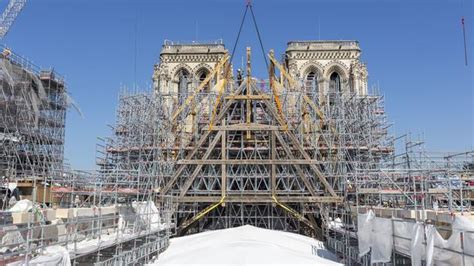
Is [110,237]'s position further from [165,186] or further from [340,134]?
[340,134]

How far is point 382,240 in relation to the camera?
15.1 meters

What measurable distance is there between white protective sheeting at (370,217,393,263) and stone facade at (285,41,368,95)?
91.6ft

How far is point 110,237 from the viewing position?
16.9 m

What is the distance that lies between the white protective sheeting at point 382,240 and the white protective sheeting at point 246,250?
113 inches

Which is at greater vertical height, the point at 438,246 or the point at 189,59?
the point at 189,59

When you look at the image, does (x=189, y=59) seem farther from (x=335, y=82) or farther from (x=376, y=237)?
(x=376, y=237)

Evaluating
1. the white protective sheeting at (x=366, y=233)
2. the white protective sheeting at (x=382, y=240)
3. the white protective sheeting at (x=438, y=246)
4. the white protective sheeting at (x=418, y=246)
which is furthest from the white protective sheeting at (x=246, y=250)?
the white protective sheeting at (x=438, y=246)

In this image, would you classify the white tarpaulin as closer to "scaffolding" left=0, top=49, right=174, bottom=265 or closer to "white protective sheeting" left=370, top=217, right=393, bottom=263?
"scaffolding" left=0, top=49, right=174, bottom=265

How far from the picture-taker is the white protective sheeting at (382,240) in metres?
14.7

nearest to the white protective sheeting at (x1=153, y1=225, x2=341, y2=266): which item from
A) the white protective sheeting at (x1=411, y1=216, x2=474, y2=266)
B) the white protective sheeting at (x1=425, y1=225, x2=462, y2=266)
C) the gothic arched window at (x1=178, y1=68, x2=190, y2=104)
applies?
the white protective sheeting at (x1=411, y1=216, x2=474, y2=266)

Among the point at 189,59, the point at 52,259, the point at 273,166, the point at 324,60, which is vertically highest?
the point at 189,59

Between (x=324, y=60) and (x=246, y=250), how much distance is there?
29976 mm

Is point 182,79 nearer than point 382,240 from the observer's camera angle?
No

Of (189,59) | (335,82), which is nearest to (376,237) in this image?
(335,82)
